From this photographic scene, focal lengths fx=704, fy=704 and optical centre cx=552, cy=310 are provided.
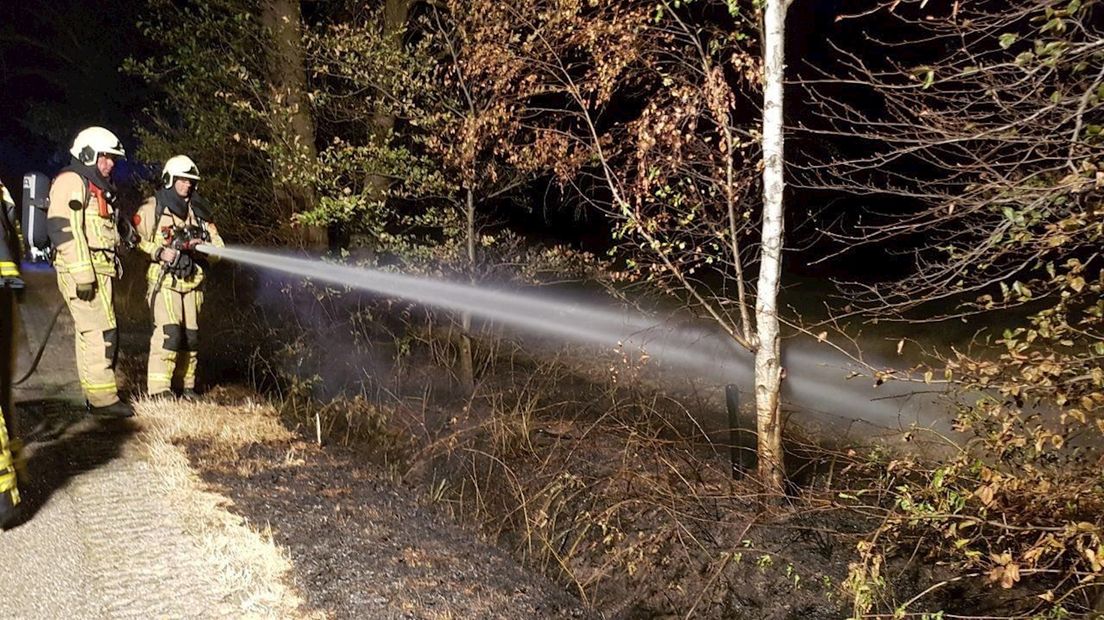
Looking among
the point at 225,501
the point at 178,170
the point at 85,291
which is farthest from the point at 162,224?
the point at 225,501

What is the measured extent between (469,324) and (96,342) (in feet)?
12.9

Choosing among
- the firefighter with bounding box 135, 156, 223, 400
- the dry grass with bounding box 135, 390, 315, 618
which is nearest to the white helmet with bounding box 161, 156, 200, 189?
the firefighter with bounding box 135, 156, 223, 400

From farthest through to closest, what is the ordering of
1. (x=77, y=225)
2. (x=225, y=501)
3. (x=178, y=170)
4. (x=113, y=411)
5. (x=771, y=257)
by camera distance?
(x=178, y=170) → (x=113, y=411) → (x=77, y=225) → (x=771, y=257) → (x=225, y=501)

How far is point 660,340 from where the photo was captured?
1044 cm

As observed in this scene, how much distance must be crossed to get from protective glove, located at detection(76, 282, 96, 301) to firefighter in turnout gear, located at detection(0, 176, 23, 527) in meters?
0.72

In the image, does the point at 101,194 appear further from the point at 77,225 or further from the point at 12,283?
the point at 12,283

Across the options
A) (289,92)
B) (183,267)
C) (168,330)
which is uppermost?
(289,92)

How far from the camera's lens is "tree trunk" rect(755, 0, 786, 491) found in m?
4.79

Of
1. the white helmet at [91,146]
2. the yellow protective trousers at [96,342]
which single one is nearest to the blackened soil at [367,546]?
the yellow protective trousers at [96,342]

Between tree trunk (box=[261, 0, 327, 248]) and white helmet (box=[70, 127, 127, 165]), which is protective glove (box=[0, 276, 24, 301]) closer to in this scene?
white helmet (box=[70, 127, 127, 165])

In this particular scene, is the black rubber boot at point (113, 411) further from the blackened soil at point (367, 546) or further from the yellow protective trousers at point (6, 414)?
the yellow protective trousers at point (6, 414)

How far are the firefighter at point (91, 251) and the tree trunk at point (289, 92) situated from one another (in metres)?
2.39

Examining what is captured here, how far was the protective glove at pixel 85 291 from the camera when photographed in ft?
17.4

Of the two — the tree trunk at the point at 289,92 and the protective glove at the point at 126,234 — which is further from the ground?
the tree trunk at the point at 289,92
